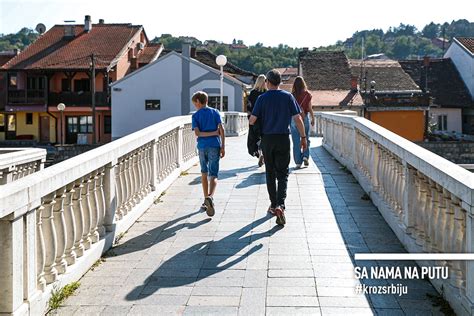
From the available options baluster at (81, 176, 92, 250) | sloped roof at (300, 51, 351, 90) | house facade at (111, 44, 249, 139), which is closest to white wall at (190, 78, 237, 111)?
house facade at (111, 44, 249, 139)

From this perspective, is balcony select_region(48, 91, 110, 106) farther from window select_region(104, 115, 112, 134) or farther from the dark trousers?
the dark trousers

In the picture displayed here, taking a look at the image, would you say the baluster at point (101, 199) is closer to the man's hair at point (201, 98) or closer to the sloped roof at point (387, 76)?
the man's hair at point (201, 98)

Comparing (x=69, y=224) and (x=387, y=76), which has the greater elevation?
(x=387, y=76)

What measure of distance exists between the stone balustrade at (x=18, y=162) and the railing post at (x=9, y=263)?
3.72 meters

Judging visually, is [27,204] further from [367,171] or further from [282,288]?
[367,171]

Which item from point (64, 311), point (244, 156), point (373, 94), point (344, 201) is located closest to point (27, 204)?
point (64, 311)

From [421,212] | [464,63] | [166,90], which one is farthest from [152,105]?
[421,212]

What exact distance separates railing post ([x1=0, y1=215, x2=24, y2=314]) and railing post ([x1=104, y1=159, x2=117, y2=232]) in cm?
238

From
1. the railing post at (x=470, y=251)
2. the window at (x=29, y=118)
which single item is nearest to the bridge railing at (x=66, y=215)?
the railing post at (x=470, y=251)

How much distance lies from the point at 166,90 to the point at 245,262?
42223 mm

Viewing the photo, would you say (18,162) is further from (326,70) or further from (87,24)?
(87,24)

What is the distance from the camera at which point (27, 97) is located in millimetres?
52938

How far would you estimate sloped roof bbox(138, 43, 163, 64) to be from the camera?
5781cm

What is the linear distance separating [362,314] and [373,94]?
44.9m
